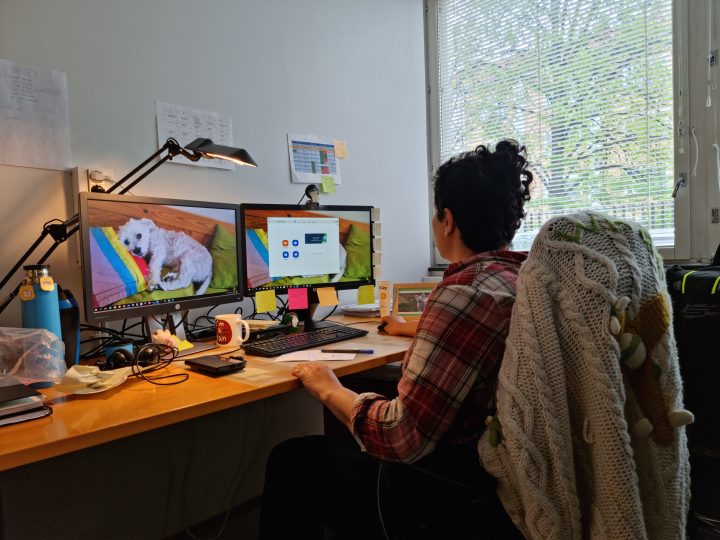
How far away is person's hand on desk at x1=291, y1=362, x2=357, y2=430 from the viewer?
3.42 ft

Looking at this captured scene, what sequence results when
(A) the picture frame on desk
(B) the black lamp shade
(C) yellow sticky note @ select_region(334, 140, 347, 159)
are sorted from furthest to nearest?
1. (C) yellow sticky note @ select_region(334, 140, 347, 159)
2. (A) the picture frame on desk
3. (B) the black lamp shade

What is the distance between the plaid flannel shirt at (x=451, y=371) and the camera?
870mm

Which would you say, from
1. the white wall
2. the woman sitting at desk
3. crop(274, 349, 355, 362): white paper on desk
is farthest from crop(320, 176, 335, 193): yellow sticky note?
the woman sitting at desk

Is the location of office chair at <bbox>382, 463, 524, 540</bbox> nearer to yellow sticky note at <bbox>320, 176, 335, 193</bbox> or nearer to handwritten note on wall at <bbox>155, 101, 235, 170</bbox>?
handwritten note on wall at <bbox>155, 101, 235, 170</bbox>

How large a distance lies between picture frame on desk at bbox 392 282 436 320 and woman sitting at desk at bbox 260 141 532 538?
757 mm

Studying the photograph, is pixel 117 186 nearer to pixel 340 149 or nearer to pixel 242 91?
pixel 242 91

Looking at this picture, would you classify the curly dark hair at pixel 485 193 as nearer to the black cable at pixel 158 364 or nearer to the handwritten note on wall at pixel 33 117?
the black cable at pixel 158 364

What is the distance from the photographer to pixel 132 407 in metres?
0.93

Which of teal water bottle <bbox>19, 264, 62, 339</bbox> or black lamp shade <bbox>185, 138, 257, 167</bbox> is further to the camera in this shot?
black lamp shade <bbox>185, 138, 257, 167</bbox>

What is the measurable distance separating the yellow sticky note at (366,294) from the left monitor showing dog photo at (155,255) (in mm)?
519

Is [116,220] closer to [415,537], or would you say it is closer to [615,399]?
[415,537]

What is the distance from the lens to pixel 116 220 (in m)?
1.27

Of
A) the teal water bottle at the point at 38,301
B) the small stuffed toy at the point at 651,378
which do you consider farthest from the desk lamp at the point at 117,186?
the small stuffed toy at the point at 651,378

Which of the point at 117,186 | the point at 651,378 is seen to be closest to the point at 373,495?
the point at 651,378
